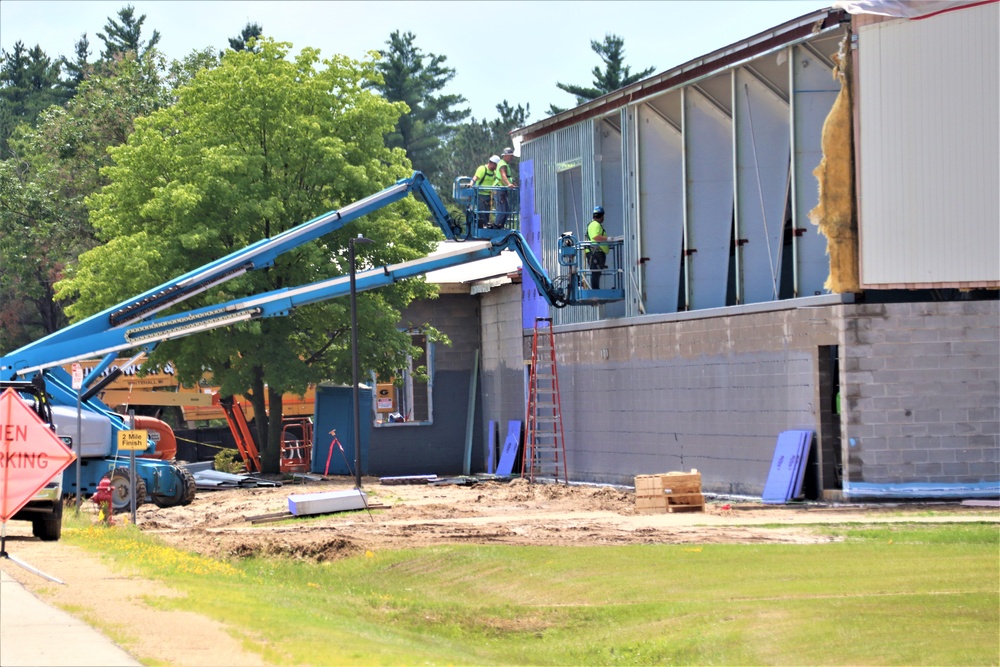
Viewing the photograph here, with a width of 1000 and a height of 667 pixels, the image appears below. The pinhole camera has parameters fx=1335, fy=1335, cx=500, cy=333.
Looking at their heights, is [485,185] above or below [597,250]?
above

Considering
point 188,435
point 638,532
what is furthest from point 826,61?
point 188,435

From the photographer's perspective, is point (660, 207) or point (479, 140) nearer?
point (660, 207)

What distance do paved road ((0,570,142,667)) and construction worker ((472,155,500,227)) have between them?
2071 cm

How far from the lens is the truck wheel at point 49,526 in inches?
741

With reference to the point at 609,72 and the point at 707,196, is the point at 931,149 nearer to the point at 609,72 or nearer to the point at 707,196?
→ the point at 707,196

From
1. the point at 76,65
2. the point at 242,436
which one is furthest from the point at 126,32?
the point at 242,436

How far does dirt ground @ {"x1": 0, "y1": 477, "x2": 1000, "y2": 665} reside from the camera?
11500 millimetres

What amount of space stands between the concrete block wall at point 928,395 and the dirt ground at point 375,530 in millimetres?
833

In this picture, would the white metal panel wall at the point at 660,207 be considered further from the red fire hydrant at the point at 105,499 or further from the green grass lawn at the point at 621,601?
the red fire hydrant at the point at 105,499

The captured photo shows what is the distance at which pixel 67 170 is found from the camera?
2283 inches

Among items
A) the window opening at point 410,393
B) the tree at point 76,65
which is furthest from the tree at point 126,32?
the window opening at point 410,393

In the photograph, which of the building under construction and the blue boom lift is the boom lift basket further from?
the building under construction

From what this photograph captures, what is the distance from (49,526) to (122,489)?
914cm

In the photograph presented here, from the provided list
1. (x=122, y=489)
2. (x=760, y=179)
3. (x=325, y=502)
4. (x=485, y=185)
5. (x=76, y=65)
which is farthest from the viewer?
(x=76, y=65)
